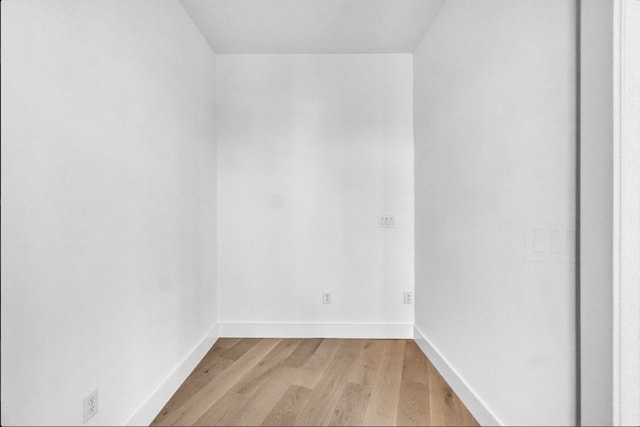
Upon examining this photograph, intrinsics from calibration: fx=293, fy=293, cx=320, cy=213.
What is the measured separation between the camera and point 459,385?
164cm

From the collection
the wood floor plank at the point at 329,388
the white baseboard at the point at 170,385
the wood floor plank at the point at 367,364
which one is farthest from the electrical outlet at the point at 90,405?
the wood floor plank at the point at 367,364

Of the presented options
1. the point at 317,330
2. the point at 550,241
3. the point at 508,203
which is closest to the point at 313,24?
the point at 508,203

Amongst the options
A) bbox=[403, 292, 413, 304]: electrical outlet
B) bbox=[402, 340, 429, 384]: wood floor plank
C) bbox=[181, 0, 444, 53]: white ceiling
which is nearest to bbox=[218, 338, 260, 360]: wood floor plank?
bbox=[402, 340, 429, 384]: wood floor plank

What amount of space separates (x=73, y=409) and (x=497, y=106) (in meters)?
2.05

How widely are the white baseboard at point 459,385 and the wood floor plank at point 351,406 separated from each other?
0.49 metres

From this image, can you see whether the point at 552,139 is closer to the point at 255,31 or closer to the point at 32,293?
the point at 32,293

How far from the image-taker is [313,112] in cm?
252

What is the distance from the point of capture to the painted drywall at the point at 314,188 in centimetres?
250

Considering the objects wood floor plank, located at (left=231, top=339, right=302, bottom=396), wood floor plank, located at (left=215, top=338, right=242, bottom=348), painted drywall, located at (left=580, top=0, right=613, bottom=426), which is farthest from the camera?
wood floor plank, located at (left=215, top=338, right=242, bottom=348)

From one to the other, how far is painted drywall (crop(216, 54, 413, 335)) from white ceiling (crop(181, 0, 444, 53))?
13cm

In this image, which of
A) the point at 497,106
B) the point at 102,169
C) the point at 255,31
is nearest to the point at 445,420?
the point at 497,106

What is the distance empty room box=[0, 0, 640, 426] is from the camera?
89cm

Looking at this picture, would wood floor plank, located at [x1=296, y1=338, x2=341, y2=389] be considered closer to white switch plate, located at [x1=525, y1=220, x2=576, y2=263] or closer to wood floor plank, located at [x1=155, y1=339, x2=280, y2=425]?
wood floor plank, located at [x1=155, y1=339, x2=280, y2=425]

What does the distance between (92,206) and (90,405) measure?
0.77 meters
